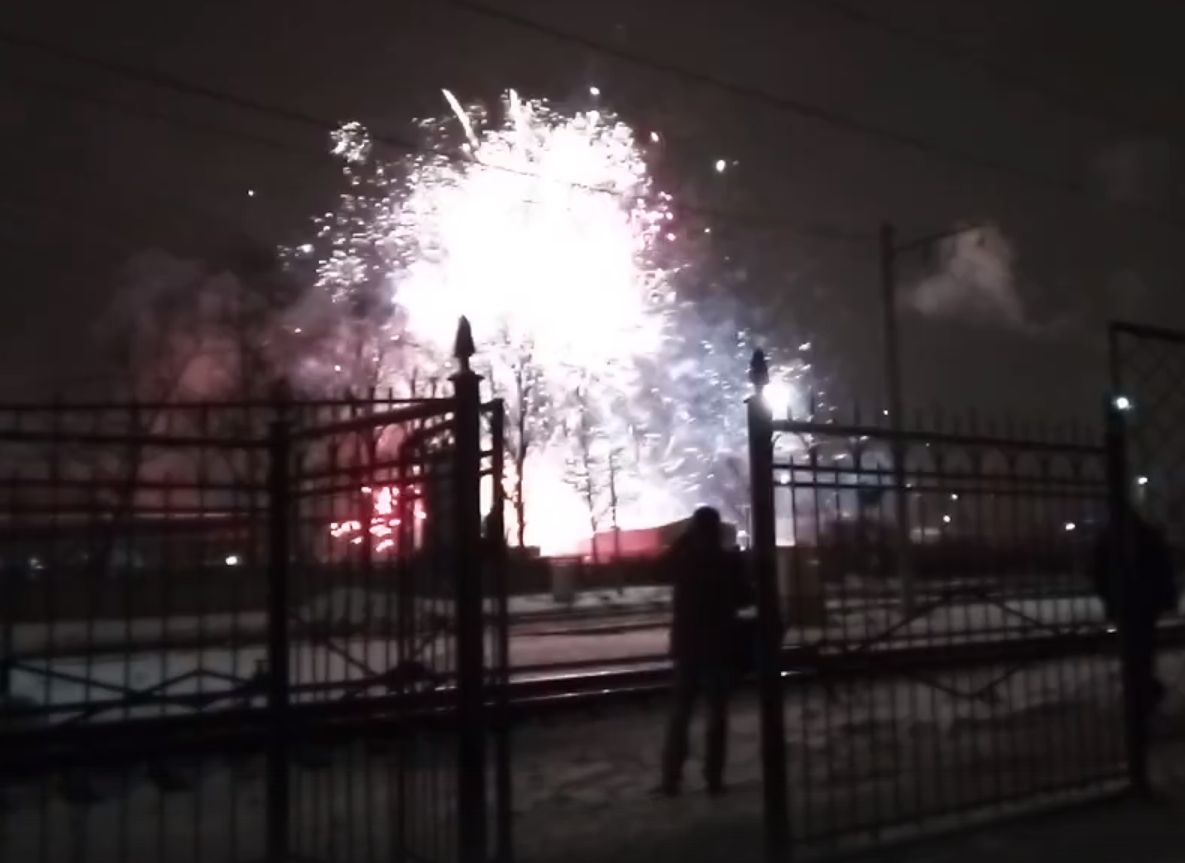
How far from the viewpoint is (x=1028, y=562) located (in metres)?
9.10

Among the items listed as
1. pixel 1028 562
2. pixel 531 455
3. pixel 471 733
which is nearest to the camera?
pixel 471 733

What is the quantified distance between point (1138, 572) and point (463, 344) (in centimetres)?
535

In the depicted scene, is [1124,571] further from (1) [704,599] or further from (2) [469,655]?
(2) [469,655]

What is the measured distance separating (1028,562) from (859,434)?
1.96 metres

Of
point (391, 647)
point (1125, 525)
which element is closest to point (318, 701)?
point (391, 647)

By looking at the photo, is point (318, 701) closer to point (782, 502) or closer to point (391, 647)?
point (391, 647)

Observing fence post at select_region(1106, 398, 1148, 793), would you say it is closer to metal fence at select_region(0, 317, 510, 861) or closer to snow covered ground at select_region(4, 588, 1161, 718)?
snow covered ground at select_region(4, 588, 1161, 718)

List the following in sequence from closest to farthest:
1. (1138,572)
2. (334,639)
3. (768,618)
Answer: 1. (334,639)
2. (768,618)
3. (1138,572)

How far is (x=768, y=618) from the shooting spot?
7238mm

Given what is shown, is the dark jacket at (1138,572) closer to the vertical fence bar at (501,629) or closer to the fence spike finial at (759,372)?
the fence spike finial at (759,372)

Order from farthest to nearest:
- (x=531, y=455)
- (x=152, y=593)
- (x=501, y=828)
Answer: (x=531, y=455) < (x=152, y=593) < (x=501, y=828)

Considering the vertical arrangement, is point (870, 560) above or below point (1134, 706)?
above

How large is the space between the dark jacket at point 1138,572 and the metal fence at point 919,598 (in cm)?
10

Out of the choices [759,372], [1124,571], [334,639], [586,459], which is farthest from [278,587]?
[586,459]
